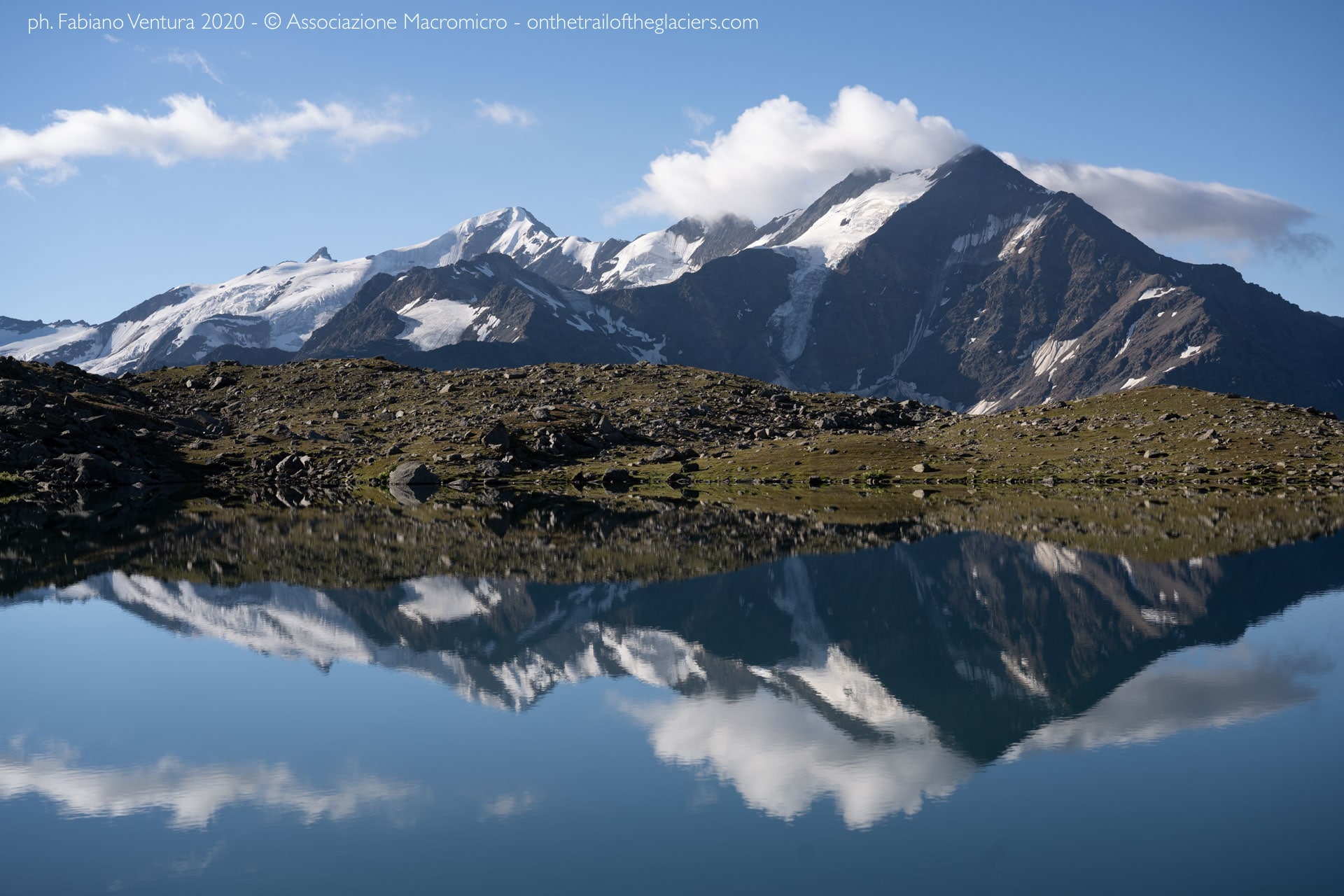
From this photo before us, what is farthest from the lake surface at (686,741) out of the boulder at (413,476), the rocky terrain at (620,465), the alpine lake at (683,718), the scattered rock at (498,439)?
the scattered rock at (498,439)

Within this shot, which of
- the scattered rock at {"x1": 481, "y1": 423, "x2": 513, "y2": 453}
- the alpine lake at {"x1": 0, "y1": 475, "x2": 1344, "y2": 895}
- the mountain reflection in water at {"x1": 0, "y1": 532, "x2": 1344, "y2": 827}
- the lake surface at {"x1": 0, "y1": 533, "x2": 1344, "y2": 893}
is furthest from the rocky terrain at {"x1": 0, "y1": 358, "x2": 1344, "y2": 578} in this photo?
the lake surface at {"x1": 0, "y1": 533, "x2": 1344, "y2": 893}

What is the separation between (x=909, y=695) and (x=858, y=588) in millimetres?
19205

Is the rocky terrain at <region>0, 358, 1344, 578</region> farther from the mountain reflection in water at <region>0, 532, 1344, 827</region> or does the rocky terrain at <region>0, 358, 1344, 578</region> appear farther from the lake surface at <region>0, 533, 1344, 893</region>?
the lake surface at <region>0, 533, 1344, 893</region>

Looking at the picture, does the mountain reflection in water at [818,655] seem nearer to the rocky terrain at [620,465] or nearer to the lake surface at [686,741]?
the lake surface at [686,741]

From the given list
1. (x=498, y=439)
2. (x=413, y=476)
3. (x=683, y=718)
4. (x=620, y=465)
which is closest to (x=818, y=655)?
(x=683, y=718)

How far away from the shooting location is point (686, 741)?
27.3 meters

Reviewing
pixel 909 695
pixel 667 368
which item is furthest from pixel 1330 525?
pixel 667 368

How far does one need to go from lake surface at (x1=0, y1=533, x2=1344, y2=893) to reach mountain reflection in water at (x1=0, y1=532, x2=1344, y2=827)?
16cm

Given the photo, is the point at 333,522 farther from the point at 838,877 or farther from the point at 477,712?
the point at 838,877

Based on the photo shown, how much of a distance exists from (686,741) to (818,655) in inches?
455

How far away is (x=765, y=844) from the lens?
67.1 ft

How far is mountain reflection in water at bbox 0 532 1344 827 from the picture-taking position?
24.9 metres

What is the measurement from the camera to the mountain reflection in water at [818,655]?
24875mm

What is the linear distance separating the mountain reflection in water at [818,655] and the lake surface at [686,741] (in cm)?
16
